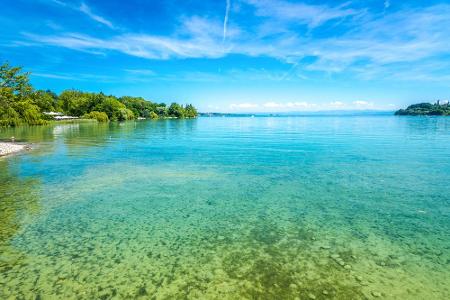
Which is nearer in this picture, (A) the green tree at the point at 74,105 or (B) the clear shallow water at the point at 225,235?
(B) the clear shallow water at the point at 225,235

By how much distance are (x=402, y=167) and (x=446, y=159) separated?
786 cm

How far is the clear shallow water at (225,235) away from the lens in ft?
27.4

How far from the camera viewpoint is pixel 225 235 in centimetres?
1179

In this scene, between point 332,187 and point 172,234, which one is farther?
point 332,187

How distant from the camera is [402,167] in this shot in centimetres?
2528

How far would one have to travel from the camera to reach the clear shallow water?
27.4ft

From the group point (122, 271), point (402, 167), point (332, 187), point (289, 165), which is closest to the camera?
point (122, 271)

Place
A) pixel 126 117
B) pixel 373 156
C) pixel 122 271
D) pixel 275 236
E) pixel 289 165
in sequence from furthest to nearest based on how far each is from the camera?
pixel 126 117 → pixel 373 156 → pixel 289 165 → pixel 275 236 → pixel 122 271

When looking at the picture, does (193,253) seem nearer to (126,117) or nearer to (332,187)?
(332,187)

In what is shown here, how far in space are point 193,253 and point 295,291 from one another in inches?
153

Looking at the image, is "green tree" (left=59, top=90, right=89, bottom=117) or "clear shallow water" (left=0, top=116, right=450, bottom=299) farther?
"green tree" (left=59, top=90, right=89, bottom=117)

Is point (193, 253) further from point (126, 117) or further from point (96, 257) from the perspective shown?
point (126, 117)

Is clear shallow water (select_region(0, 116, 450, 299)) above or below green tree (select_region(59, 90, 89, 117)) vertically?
below

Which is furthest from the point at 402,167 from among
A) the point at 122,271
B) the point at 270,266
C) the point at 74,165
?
the point at 74,165
